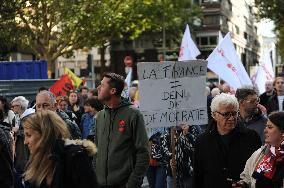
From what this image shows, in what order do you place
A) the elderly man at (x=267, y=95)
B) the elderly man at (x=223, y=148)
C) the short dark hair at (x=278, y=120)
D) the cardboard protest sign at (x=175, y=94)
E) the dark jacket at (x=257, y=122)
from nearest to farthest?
the short dark hair at (x=278, y=120), the elderly man at (x=223, y=148), the dark jacket at (x=257, y=122), the cardboard protest sign at (x=175, y=94), the elderly man at (x=267, y=95)

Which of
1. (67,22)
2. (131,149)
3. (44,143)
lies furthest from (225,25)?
(44,143)

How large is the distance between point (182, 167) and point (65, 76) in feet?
25.5

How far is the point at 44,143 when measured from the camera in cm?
393

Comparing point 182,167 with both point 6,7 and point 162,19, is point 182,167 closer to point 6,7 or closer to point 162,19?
point 6,7

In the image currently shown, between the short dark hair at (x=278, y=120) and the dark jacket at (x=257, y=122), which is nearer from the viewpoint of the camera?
the short dark hair at (x=278, y=120)

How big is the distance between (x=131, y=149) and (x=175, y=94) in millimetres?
1524

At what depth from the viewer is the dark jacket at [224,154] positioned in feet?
17.3

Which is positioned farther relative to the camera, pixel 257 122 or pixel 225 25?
pixel 225 25

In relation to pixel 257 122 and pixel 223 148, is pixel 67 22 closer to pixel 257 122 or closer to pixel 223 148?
pixel 257 122

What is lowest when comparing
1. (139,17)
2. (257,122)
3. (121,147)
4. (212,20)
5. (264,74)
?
(121,147)

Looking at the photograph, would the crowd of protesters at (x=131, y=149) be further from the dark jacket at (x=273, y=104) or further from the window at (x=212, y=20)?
the window at (x=212, y=20)

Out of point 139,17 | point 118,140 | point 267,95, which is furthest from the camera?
point 139,17

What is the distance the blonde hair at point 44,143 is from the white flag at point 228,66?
7.96m

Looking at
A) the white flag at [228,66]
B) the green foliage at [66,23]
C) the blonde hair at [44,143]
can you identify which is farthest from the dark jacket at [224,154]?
the green foliage at [66,23]
